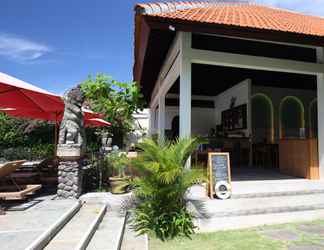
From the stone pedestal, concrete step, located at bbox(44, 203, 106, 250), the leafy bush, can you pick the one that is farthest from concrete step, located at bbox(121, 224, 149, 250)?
the stone pedestal

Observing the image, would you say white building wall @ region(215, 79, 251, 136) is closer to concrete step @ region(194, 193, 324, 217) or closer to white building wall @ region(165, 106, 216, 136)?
white building wall @ region(165, 106, 216, 136)

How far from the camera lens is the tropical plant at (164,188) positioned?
3721 millimetres

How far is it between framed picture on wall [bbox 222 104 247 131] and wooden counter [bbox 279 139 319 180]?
2817mm

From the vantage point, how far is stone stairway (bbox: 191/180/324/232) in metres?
4.03

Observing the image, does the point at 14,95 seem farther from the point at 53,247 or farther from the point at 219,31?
the point at 219,31

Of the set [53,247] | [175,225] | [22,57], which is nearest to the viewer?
[53,247]

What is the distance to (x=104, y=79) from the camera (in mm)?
10922

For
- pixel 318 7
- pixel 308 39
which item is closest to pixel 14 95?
pixel 308 39

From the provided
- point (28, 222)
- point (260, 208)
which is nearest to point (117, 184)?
point (28, 222)

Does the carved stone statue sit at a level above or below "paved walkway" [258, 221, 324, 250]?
above

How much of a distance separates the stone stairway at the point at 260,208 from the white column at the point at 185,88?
1.42m

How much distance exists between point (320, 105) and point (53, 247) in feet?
20.8

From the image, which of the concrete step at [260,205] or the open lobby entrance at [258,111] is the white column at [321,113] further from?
the open lobby entrance at [258,111]

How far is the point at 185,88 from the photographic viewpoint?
185 inches
